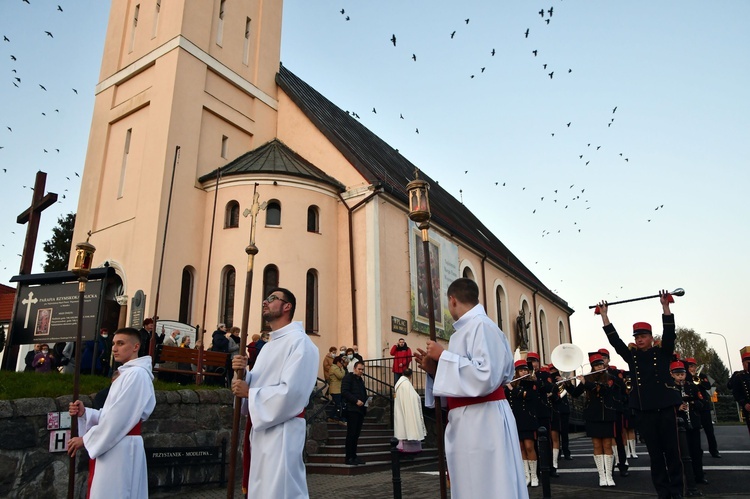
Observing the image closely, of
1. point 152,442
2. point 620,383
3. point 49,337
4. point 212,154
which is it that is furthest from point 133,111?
point 620,383

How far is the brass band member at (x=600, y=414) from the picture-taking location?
8445 mm

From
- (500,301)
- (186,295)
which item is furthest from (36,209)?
(500,301)

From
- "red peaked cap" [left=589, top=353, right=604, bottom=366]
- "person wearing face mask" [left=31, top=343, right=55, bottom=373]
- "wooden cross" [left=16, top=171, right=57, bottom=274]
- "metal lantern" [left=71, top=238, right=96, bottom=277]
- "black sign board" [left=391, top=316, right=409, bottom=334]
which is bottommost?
"red peaked cap" [left=589, top=353, right=604, bottom=366]

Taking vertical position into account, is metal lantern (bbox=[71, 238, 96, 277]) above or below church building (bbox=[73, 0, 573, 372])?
below

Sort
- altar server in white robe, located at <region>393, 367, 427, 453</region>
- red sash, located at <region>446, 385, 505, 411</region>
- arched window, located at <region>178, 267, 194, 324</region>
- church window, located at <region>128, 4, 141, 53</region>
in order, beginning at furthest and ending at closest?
church window, located at <region>128, 4, 141, 53</region> < arched window, located at <region>178, 267, 194, 324</region> < altar server in white robe, located at <region>393, 367, 427, 453</region> < red sash, located at <region>446, 385, 505, 411</region>

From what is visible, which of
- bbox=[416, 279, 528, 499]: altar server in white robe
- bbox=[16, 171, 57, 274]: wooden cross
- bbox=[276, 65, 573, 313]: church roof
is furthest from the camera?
bbox=[276, 65, 573, 313]: church roof

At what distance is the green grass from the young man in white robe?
306cm

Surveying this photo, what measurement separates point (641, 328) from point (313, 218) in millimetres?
14172

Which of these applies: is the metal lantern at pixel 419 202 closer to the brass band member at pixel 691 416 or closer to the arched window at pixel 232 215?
the brass band member at pixel 691 416

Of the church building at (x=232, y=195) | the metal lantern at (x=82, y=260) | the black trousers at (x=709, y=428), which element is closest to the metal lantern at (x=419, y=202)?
the metal lantern at (x=82, y=260)

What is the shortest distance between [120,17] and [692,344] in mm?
68928

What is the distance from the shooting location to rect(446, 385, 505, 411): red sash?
4.31 metres

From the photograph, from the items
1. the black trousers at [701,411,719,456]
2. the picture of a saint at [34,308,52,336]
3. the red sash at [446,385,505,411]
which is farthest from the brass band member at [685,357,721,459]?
the picture of a saint at [34,308,52,336]

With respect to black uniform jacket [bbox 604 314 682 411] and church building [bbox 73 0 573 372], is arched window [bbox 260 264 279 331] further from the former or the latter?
black uniform jacket [bbox 604 314 682 411]
